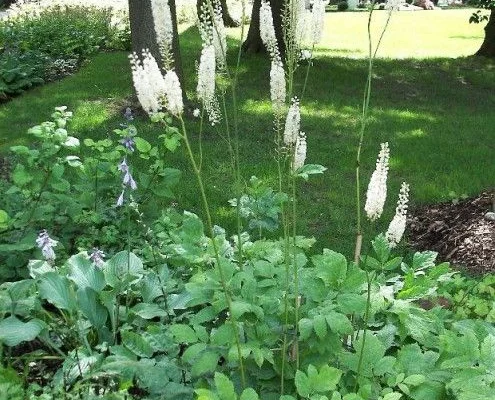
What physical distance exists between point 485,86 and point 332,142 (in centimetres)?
538

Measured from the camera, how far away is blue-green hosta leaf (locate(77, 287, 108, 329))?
9.35 feet

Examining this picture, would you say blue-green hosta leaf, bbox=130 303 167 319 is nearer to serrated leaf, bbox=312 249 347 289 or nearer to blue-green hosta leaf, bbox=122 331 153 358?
blue-green hosta leaf, bbox=122 331 153 358

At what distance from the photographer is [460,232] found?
531 centimetres

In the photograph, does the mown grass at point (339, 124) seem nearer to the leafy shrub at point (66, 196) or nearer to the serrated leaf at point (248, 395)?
the leafy shrub at point (66, 196)

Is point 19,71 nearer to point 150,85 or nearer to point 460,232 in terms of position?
point 460,232

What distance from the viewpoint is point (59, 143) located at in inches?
145

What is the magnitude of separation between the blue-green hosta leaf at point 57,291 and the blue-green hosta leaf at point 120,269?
181 mm

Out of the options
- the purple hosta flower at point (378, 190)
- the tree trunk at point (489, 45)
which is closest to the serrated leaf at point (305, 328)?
the purple hosta flower at point (378, 190)

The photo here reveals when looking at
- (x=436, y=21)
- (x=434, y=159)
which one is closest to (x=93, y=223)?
(x=434, y=159)

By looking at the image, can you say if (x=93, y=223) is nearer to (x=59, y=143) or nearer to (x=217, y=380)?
(x=59, y=143)

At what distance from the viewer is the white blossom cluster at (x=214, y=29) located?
204 cm

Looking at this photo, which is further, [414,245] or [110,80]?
[110,80]

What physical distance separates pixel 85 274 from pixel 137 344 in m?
→ 0.57

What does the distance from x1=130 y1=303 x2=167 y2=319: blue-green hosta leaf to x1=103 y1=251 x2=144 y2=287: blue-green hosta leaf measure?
131 mm
